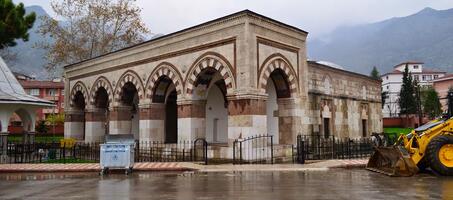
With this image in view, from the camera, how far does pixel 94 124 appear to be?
25047mm

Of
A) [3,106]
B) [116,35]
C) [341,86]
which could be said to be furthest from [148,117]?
[116,35]

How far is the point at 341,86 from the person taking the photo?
23.7m

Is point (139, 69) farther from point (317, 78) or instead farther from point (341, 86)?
point (341, 86)

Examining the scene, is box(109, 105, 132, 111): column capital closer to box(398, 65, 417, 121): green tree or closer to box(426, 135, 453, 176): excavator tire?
box(426, 135, 453, 176): excavator tire

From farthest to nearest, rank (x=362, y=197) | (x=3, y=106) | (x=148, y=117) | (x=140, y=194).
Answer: (x=148, y=117)
(x=3, y=106)
(x=140, y=194)
(x=362, y=197)

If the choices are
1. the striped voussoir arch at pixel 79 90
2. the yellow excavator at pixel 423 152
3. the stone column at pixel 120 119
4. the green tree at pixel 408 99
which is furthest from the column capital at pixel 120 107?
the green tree at pixel 408 99

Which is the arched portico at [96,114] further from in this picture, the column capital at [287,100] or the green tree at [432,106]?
the green tree at [432,106]

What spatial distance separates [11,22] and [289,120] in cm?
1448

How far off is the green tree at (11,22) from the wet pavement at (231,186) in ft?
34.1

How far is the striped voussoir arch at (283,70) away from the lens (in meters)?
16.5

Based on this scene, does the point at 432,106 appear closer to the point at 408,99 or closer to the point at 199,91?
the point at 408,99

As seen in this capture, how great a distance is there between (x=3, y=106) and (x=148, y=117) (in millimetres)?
6385

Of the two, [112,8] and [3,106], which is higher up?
[112,8]

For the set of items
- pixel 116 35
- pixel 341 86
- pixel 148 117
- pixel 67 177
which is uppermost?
pixel 116 35
